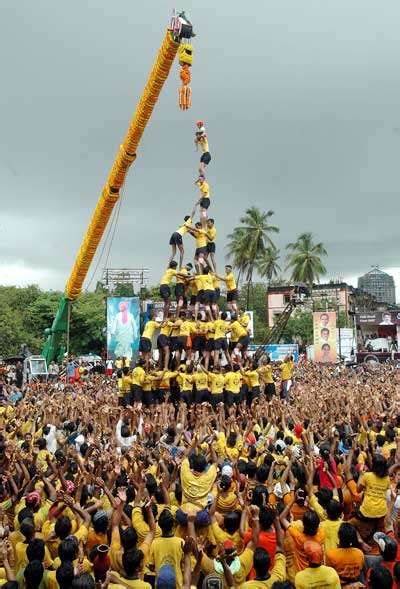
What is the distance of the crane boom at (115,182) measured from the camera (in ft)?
61.3

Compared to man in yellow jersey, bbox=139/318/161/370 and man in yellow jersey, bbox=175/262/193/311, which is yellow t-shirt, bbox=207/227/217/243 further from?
man in yellow jersey, bbox=139/318/161/370

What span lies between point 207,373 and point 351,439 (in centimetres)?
685

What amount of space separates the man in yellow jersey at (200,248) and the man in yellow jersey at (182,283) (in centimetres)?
26

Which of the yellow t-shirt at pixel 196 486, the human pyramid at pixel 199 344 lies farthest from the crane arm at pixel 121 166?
the yellow t-shirt at pixel 196 486

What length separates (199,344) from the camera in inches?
675

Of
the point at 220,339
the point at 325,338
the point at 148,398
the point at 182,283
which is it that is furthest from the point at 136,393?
the point at 325,338

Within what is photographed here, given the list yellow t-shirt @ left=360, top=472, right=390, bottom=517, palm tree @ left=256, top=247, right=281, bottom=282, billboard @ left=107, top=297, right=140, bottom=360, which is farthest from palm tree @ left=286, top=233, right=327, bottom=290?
yellow t-shirt @ left=360, top=472, right=390, bottom=517

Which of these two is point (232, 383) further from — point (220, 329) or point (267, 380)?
point (267, 380)

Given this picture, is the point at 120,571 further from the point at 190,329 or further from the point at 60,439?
the point at 190,329

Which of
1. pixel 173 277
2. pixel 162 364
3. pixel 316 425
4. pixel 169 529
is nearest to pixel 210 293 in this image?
pixel 173 277

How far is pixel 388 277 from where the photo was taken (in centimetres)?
17262

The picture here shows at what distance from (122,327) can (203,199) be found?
1662 cm

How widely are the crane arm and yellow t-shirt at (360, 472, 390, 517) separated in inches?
621

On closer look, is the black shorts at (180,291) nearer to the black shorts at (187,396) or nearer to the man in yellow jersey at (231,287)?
the man in yellow jersey at (231,287)
